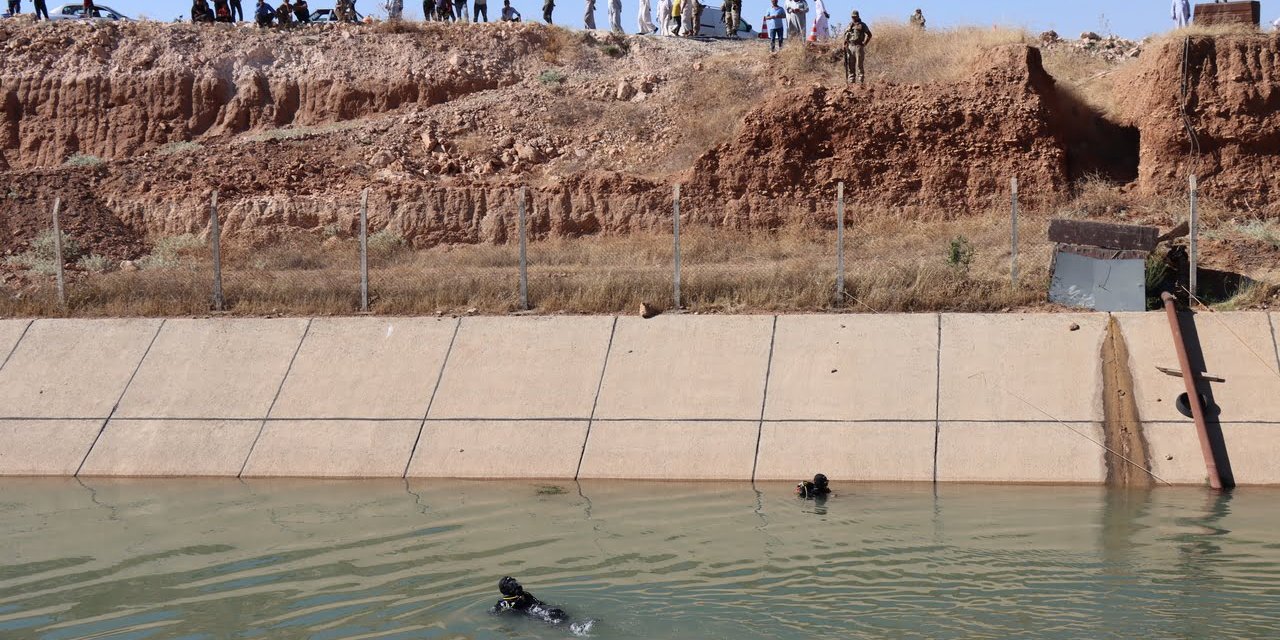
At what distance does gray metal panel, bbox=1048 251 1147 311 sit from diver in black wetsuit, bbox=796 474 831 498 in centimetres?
529

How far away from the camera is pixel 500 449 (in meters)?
14.1

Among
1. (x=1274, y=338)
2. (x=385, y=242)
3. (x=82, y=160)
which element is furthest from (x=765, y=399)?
(x=82, y=160)

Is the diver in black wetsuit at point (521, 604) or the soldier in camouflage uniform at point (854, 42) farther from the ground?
the soldier in camouflage uniform at point (854, 42)

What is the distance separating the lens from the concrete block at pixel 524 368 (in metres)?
14.7

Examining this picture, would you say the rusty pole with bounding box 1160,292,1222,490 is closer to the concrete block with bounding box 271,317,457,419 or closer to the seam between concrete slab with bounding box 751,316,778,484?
the seam between concrete slab with bounding box 751,316,778,484

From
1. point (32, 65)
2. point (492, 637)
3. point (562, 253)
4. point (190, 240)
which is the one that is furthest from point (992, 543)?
point (32, 65)

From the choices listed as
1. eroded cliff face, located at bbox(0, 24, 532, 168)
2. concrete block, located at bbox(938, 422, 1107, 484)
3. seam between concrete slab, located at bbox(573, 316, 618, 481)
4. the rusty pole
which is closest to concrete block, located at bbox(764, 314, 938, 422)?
concrete block, located at bbox(938, 422, 1107, 484)

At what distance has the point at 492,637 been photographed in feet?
27.5

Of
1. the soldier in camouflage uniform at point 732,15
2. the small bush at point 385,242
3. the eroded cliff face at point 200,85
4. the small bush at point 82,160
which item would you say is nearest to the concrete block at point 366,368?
the small bush at point 385,242

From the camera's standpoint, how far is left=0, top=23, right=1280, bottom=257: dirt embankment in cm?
2481

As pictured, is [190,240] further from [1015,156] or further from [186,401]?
[1015,156]

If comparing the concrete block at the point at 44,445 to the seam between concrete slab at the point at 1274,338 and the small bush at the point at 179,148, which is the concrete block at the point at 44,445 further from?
the small bush at the point at 179,148

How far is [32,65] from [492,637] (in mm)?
34891

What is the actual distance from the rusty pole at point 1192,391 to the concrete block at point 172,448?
33.5 feet
